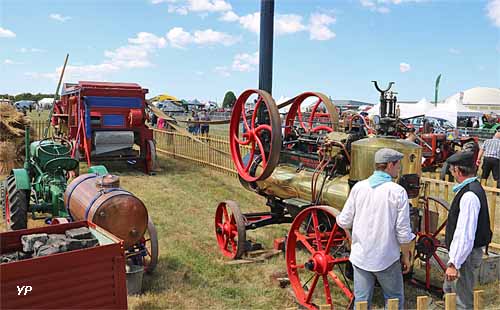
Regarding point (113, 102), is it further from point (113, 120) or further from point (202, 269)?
point (202, 269)

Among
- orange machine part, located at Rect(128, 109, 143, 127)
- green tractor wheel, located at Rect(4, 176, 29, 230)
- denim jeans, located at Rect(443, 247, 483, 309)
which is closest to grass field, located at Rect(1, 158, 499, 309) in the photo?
green tractor wheel, located at Rect(4, 176, 29, 230)

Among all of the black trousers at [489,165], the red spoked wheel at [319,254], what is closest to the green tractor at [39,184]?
the red spoked wheel at [319,254]

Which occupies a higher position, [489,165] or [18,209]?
[489,165]

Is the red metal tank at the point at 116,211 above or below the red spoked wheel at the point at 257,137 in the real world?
below

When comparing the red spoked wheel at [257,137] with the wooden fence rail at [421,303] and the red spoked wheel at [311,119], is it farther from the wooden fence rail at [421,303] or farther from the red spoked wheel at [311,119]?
the wooden fence rail at [421,303]

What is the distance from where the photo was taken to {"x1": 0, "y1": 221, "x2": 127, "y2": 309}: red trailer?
2969mm

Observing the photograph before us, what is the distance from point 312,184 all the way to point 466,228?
6.38 feet

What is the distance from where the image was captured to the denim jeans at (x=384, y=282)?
3.21 m

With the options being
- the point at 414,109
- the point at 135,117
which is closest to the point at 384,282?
the point at 135,117

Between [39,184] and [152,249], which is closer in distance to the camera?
[152,249]

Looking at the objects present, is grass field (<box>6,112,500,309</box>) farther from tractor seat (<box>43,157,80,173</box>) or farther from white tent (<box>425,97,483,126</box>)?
white tent (<box>425,97,483,126</box>)

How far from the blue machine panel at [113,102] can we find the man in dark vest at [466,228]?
361 inches

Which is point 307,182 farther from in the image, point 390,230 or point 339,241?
point 390,230

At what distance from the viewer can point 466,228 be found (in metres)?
3.14
